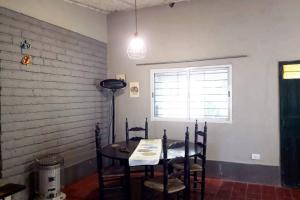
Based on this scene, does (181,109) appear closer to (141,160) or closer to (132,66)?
(132,66)

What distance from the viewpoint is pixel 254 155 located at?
389 cm

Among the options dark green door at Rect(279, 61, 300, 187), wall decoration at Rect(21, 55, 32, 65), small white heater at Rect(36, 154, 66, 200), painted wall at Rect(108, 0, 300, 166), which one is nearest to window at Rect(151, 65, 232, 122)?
painted wall at Rect(108, 0, 300, 166)

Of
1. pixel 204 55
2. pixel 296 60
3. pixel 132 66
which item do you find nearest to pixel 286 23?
pixel 296 60

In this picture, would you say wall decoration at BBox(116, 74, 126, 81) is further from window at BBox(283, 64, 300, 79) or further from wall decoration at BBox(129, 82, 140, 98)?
window at BBox(283, 64, 300, 79)

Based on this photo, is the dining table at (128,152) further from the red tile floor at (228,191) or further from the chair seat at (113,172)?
the red tile floor at (228,191)

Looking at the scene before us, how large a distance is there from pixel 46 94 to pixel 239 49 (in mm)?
3086

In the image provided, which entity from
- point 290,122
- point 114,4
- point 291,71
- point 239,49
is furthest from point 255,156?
point 114,4

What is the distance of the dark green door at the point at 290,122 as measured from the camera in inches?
143

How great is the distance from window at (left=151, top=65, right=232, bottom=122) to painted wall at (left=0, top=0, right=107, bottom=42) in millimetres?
1386

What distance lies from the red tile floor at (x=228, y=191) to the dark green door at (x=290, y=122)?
0.27m

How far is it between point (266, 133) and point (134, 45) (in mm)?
2448

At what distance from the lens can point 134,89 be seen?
4.81 m

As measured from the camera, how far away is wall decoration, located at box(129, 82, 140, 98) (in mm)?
4775

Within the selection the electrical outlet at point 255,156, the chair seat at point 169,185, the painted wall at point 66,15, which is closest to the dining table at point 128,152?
the chair seat at point 169,185
